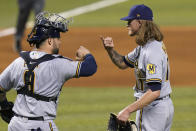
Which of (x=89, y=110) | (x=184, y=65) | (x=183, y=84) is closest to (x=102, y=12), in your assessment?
(x=184, y=65)

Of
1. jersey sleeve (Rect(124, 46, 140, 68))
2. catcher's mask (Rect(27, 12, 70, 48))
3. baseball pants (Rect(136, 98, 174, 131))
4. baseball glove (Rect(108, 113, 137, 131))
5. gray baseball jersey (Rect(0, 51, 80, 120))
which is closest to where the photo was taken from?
gray baseball jersey (Rect(0, 51, 80, 120))

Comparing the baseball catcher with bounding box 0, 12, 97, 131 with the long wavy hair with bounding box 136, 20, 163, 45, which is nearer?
the baseball catcher with bounding box 0, 12, 97, 131

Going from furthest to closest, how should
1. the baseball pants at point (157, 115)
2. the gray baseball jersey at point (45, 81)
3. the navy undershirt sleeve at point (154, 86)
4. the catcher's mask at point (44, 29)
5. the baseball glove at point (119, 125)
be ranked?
the baseball pants at point (157, 115)
the baseball glove at point (119, 125)
the navy undershirt sleeve at point (154, 86)
the catcher's mask at point (44, 29)
the gray baseball jersey at point (45, 81)

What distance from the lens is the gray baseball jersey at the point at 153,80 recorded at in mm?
6027

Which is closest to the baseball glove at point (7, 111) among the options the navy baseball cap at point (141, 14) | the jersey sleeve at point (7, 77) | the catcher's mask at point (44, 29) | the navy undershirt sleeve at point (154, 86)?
the jersey sleeve at point (7, 77)

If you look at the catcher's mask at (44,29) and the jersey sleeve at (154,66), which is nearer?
the catcher's mask at (44,29)

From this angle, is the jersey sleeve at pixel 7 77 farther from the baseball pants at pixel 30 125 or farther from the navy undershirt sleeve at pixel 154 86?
the navy undershirt sleeve at pixel 154 86

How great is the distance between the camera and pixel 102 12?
2752 centimetres

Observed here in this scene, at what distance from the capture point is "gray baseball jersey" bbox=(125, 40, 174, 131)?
19.8ft

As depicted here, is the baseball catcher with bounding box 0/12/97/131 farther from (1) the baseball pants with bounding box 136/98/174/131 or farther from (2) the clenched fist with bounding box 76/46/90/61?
(1) the baseball pants with bounding box 136/98/174/131

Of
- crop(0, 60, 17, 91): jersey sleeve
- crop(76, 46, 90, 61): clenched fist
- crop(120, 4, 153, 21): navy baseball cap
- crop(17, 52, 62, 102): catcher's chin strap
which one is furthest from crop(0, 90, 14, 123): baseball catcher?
crop(120, 4, 153, 21): navy baseball cap

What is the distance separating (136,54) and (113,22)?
17.9 metres

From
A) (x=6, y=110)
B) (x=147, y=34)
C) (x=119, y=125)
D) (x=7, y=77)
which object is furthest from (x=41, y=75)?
(x=147, y=34)

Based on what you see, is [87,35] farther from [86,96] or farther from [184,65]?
[86,96]
